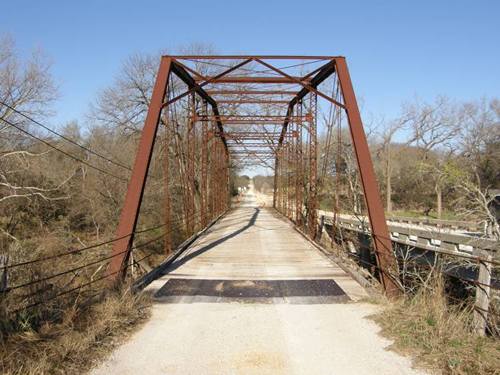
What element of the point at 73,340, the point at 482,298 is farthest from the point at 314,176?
the point at 73,340

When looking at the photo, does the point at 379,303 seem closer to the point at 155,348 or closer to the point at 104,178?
the point at 155,348

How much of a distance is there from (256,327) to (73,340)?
2.02 m

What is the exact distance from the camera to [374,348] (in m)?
3.87

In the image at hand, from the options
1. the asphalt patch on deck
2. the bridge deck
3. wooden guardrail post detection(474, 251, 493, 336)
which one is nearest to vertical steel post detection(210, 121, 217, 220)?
the bridge deck

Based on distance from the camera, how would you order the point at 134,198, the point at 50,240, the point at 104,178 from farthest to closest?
1. the point at 104,178
2. the point at 50,240
3. the point at 134,198

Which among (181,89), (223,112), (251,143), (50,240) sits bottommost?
(50,240)

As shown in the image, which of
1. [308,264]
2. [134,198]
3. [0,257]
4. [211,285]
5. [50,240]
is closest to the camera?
[0,257]

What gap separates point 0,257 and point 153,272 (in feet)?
11.1

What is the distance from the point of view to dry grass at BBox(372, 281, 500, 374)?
3.26 m

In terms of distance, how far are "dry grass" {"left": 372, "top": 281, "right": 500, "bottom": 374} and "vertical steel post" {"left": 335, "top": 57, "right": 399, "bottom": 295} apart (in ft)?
3.40

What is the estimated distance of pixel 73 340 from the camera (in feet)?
11.7

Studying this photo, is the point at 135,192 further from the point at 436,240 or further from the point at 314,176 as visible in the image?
the point at 436,240

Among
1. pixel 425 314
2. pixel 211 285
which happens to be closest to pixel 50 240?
pixel 211 285

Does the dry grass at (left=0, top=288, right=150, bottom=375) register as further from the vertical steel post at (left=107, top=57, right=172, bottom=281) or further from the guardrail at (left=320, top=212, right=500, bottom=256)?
the guardrail at (left=320, top=212, right=500, bottom=256)
